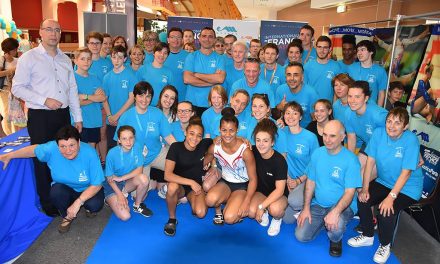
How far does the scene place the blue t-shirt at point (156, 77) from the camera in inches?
191

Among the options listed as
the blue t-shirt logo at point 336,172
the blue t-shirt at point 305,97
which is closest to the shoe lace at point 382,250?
the blue t-shirt logo at point 336,172

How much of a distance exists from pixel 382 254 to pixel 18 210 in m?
3.53

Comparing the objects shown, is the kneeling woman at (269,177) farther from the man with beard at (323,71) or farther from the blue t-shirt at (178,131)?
the man with beard at (323,71)

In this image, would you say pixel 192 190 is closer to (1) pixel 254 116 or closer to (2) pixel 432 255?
(1) pixel 254 116

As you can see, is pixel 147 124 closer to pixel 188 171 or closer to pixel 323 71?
pixel 188 171

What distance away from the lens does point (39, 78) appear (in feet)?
11.6

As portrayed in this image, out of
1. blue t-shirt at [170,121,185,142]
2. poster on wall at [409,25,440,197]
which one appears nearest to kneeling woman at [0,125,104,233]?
blue t-shirt at [170,121,185,142]

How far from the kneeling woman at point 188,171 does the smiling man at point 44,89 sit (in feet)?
4.12

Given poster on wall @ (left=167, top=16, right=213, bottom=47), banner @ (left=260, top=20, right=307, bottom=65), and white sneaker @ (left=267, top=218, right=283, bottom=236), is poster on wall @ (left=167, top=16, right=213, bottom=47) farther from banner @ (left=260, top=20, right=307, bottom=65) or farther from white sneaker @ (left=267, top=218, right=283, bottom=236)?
white sneaker @ (left=267, top=218, right=283, bottom=236)

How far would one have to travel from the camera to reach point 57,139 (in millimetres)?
3312

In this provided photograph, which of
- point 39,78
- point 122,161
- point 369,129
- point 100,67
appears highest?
point 100,67

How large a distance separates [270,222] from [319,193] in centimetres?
74

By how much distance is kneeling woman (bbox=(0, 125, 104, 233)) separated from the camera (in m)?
3.35

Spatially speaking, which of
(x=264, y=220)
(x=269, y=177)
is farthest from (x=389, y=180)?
(x=264, y=220)
